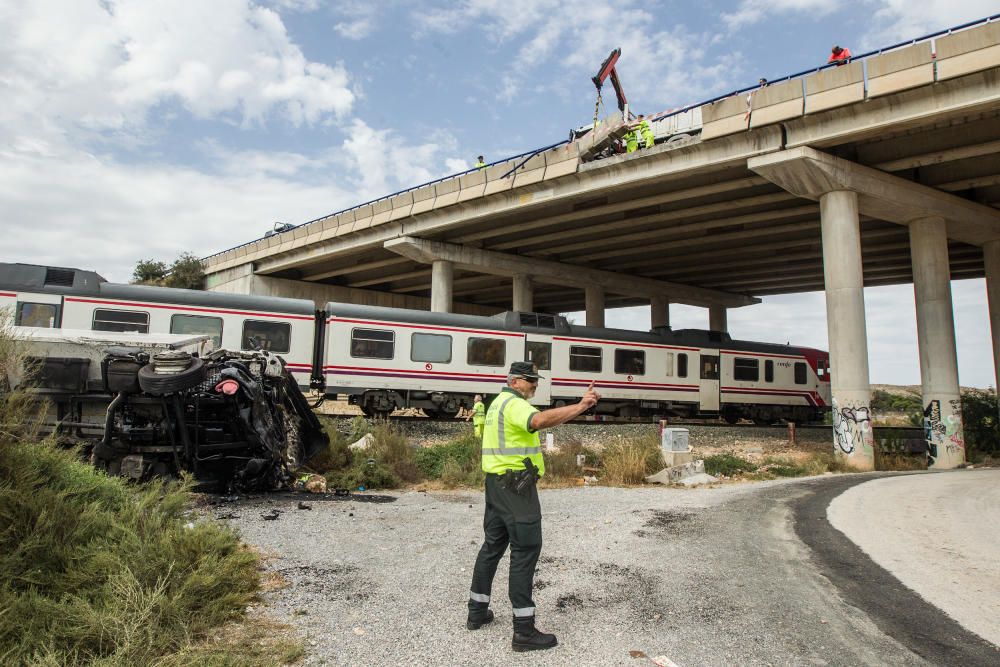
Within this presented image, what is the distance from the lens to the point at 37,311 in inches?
512

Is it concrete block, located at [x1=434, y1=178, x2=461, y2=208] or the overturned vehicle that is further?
concrete block, located at [x1=434, y1=178, x2=461, y2=208]

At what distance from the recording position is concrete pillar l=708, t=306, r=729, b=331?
119 feet

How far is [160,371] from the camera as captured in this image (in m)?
6.32

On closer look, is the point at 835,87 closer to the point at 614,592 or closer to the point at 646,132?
the point at 646,132

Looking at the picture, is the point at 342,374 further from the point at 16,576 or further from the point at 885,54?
the point at 885,54

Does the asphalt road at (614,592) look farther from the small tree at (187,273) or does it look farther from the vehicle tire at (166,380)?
the small tree at (187,273)

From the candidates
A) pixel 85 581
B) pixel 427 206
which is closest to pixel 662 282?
pixel 427 206

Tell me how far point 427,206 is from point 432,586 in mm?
22057

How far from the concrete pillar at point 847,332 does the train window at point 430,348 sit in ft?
34.0

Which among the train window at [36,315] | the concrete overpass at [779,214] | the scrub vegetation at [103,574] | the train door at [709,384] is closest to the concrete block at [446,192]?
the concrete overpass at [779,214]

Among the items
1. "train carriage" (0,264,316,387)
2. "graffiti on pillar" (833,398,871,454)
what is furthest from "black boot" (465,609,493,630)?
"graffiti on pillar" (833,398,871,454)

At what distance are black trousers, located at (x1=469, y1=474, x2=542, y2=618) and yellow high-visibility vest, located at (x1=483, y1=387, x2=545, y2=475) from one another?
0.40ft

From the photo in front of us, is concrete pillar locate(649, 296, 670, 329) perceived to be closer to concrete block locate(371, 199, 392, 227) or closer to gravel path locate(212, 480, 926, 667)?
concrete block locate(371, 199, 392, 227)

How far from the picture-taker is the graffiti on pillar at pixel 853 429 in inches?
601
